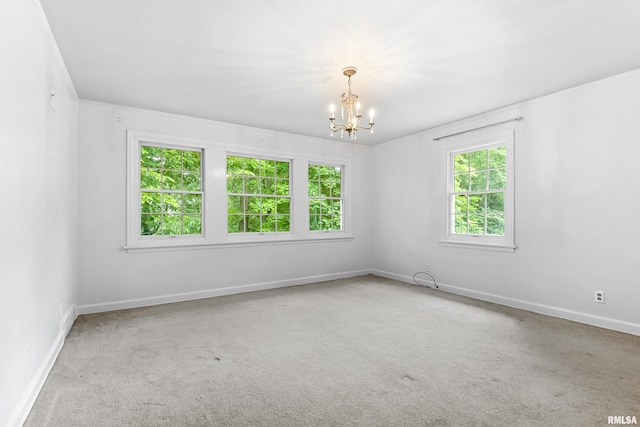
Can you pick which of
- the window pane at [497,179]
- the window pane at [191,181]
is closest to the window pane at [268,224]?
the window pane at [191,181]

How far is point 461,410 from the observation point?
1.95 meters

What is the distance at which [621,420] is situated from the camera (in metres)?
1.85

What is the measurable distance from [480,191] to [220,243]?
3.80 m

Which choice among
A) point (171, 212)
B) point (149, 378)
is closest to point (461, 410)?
point (149, 378)

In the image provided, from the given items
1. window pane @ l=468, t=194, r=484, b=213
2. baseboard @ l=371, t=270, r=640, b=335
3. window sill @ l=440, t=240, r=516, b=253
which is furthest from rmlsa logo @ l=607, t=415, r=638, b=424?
window pane @ l=468, t=194, r=484, b=213

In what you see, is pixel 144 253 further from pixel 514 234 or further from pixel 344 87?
pixel 514 234

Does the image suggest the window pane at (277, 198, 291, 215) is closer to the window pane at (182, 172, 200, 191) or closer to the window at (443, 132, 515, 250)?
the window pane at (182, 172, 200, 191)

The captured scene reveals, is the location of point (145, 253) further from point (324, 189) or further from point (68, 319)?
point (324, 189)

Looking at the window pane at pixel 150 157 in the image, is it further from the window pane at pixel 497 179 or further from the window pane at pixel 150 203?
the window pane at pixel 497 179

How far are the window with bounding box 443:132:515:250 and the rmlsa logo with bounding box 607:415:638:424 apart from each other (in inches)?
99.4

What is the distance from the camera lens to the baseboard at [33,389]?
1.79m

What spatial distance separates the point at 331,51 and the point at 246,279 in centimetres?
349

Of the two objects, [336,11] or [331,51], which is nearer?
[336,11]

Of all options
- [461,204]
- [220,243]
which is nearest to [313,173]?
[220,243]
